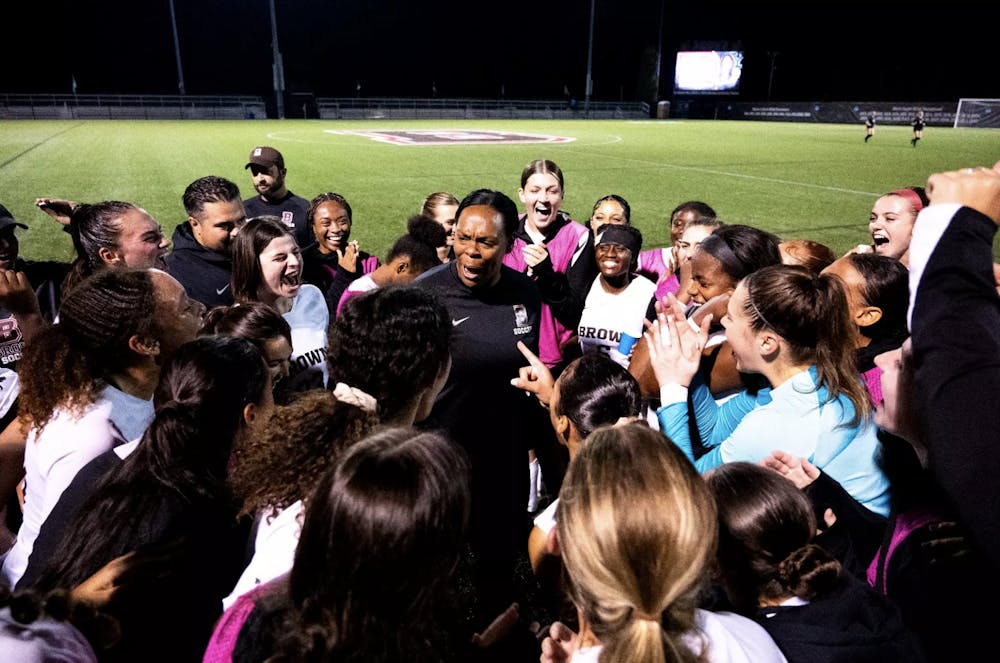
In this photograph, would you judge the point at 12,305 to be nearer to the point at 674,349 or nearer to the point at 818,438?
the point at 674,349

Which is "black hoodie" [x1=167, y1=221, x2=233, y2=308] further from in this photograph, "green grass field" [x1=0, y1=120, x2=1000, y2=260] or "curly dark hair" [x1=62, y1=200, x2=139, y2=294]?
"green grass field" [x1=0, y1=120, x2=1000, y2=260]

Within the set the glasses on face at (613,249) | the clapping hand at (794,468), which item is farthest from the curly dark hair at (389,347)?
the glasses on face at (613,249)

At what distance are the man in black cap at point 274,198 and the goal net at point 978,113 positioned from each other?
155ft

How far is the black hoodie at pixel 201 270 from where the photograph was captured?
14.9ft

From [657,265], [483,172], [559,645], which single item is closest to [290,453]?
[559,645]

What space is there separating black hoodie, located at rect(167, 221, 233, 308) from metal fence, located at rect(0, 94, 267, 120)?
44367 millimetres

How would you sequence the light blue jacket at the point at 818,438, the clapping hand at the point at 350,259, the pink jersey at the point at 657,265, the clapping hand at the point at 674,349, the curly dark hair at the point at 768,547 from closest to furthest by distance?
the curly dark hair at the point at 768,547, the light blue jacket at the point at 818,438, the clapping hand at the point at 674,349, the clapping hand at the point at 350,259, the pink jersey at the point at 657,265

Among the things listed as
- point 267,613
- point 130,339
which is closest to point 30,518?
point 130,339

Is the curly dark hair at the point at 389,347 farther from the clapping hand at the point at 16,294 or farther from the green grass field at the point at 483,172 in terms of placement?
the green grass field at the point at 483,172

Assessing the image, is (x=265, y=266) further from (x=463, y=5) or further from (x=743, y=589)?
(x=463, y=5)

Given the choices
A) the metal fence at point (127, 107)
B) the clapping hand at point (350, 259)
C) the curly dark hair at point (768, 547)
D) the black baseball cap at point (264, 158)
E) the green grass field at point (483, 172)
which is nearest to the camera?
the curly dark hair at point (768, 547)

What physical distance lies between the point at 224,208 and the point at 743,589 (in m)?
4.16

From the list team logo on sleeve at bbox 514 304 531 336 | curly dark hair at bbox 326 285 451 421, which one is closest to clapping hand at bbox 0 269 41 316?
curly dark hair at bbox 326 285 451 421

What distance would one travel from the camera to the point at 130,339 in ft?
8.52
